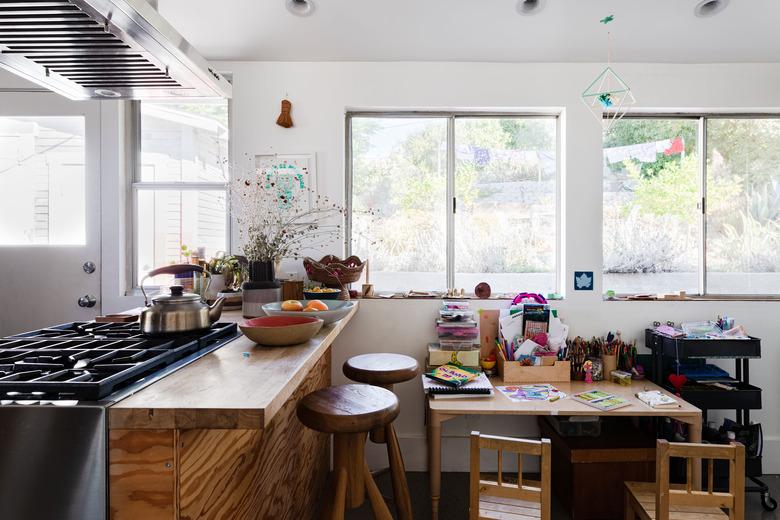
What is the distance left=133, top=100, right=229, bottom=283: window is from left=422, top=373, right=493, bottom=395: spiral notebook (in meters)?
1.58

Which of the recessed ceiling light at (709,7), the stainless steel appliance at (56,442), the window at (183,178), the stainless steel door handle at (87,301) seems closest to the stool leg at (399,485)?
the stainless steel appliance at (56,442)

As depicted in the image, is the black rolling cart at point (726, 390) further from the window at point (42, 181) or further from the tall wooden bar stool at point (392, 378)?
the window at point (42, 181)

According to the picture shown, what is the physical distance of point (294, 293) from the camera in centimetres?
236

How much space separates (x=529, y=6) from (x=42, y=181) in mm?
3060

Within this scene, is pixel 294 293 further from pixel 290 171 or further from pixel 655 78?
pixel 655 78

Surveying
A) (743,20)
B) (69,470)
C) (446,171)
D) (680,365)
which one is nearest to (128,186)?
(446,171)

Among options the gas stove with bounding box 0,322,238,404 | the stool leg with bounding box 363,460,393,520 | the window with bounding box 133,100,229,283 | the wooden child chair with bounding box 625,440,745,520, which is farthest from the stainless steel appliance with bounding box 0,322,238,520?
the window with bounding box 133,100,229,283

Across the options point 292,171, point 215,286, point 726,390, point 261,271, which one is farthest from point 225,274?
point 726,390

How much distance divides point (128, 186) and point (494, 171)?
2374mm

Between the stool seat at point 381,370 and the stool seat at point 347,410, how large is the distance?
0.36m

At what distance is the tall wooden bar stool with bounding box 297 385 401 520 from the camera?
1421 millimetres

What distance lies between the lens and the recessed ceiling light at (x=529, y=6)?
2.27m

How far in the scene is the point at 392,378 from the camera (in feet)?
6.61

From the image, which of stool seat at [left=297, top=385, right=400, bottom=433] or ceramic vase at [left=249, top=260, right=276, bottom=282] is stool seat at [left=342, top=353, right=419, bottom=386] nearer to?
stool seat at [left=297, top=385, right=400, bottom=433]
